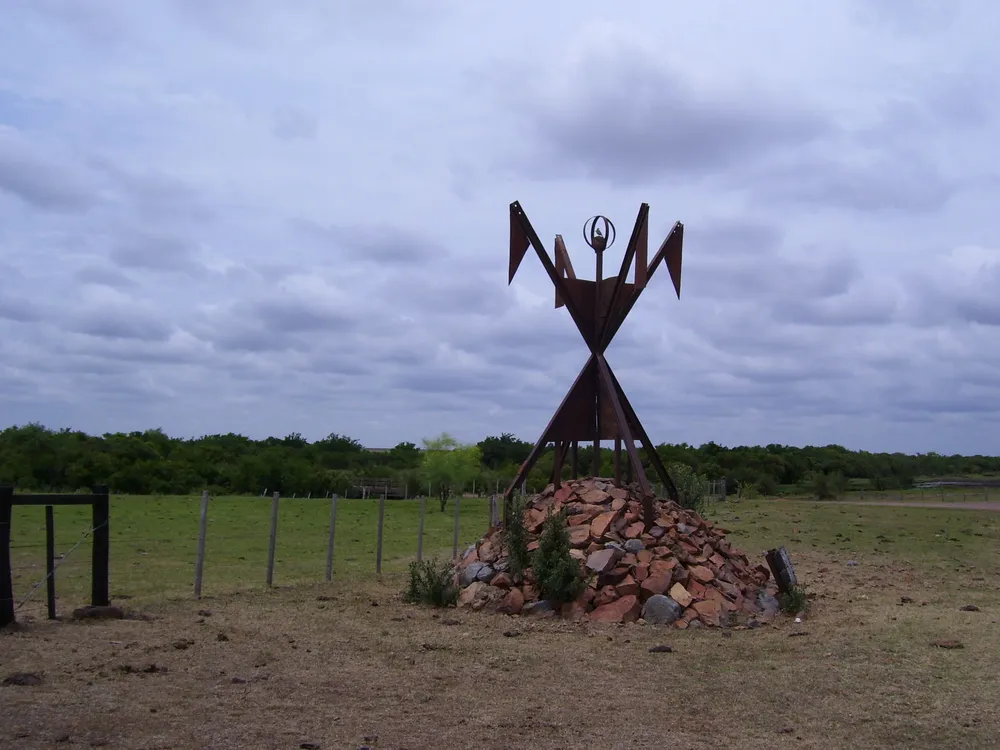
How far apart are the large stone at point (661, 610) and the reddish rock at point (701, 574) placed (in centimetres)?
84

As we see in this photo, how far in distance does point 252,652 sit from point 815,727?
5.39m

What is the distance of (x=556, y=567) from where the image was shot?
481 inches

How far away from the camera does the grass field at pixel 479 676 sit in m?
6.76

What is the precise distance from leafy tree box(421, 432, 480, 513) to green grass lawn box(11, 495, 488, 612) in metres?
14.6

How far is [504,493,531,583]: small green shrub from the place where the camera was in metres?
12.9

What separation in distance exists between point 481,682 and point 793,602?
582 cm

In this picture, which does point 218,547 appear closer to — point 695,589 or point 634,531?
point 634,531

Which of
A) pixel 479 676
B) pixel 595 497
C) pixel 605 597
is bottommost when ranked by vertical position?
pixel 479 676

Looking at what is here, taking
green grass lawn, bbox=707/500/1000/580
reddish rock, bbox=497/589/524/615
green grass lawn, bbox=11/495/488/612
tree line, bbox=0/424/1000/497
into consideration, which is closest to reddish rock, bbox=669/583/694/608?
reddish rock, bbox=497/589/524/615

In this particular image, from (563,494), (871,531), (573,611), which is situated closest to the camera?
(573,611)

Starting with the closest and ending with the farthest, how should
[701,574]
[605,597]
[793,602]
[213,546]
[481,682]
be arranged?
[481,682]
[605,597]
[793,602]
[701,574]
[213,546]

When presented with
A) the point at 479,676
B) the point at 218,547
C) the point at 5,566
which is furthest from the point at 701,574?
the point at 218,547

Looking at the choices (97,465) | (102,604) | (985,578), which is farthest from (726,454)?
(102,604)

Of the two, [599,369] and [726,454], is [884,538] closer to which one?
[599,369]
